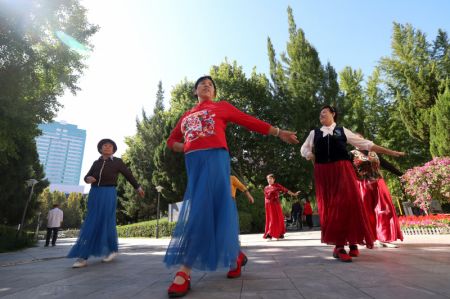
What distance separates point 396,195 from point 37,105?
93.9 ft

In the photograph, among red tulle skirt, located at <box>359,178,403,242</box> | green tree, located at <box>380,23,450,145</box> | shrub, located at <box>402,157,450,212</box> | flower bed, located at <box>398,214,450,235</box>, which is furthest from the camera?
green tree, located at <box>380,23,450,145</box>

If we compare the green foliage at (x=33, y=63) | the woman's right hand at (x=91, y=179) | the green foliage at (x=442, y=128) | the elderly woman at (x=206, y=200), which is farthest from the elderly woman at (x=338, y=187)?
the green foliage at (x=442, y=128)

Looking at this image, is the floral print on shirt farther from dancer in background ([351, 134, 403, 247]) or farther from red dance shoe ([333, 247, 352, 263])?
dancer in background ([351, 134, 403, 247])

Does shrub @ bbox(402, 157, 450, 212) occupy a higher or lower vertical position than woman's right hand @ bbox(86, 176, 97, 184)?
higher

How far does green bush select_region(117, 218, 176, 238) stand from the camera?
18.2 m

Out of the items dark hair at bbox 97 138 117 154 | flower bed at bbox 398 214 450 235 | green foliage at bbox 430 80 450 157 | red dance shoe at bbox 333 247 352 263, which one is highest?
green foliage at bbox 430 80 450 157

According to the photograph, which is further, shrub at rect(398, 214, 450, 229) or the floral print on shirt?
shrub at rect(398, 214, 450, 229)

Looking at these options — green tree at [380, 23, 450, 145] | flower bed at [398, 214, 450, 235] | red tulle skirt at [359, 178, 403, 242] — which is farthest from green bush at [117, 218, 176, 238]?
green tree at [380, 23, 450, 145]

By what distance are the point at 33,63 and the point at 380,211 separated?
12074 mm

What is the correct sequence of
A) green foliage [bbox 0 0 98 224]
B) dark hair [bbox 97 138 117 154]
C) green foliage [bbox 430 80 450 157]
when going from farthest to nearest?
green foliage [bbox 430 80 450 157] < green foliage [bbox 0 0 98 224] < dark hair [bbox 97 138 117 154]

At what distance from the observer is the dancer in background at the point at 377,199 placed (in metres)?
5.71

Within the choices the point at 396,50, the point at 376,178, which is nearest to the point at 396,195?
the point at 396,50

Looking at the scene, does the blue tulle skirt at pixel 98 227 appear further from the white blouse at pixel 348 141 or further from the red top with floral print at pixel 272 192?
the red top with floral print at pixel 272 192

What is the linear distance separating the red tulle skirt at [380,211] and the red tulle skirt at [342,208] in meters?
1.91
